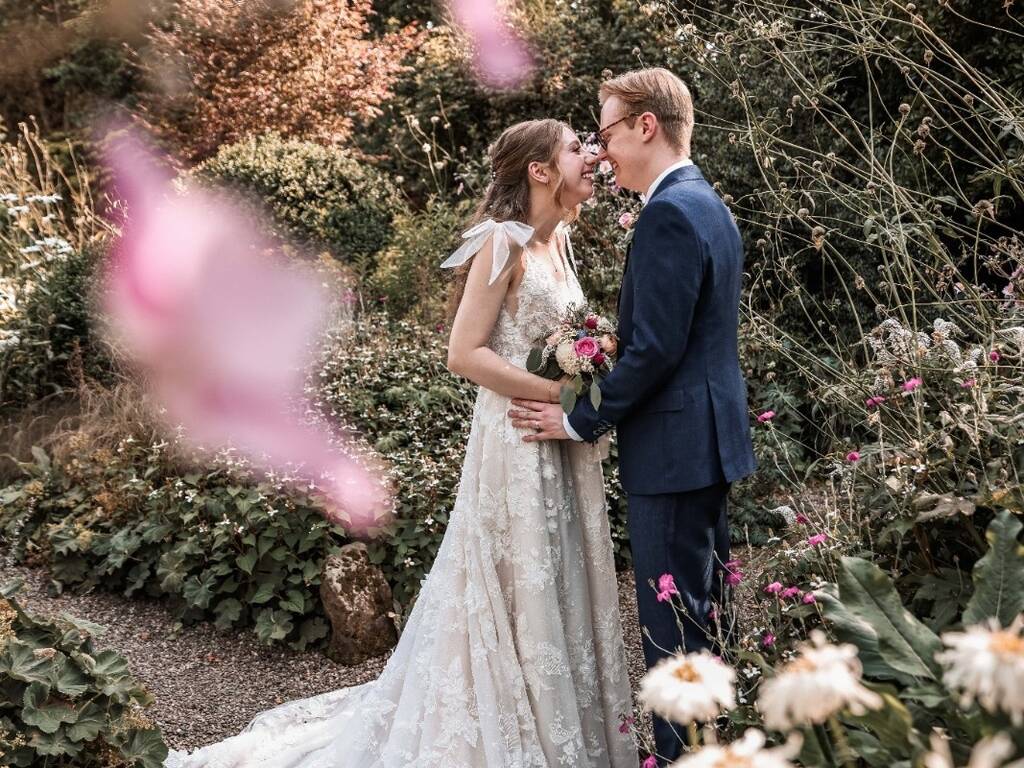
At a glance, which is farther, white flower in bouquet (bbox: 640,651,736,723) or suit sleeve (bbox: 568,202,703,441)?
suit sleeve (bbox: 568,202,703,441)

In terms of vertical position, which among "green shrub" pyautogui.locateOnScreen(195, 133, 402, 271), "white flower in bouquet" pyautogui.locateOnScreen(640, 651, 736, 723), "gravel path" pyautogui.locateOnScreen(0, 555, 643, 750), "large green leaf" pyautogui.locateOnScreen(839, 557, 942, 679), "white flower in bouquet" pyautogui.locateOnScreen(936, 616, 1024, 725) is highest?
"green shrub" pyautogui.locateOnScreen(195, 133, 402, 271)

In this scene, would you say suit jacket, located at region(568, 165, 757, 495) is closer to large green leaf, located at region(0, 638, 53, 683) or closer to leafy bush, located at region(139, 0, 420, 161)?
large green leaf, located at region(0, 638, 53, 683)

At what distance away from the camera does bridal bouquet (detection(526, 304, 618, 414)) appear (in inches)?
104

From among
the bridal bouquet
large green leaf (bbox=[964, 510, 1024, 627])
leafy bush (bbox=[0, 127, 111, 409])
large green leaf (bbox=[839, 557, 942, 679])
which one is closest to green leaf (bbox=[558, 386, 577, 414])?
the bridal bouquet

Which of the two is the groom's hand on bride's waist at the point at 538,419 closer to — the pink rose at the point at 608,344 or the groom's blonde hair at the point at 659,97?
the pink rose at the point at 608,344

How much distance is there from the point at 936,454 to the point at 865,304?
3.55m

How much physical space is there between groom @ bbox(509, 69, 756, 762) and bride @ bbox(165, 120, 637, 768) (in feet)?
0.79

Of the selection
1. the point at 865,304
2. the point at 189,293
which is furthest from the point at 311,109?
the point at 865,304

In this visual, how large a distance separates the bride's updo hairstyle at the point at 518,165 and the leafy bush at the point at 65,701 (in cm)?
152

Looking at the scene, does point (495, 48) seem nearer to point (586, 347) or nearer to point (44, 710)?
point (586, 347)

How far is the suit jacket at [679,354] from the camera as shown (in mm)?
2482

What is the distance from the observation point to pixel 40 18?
11398 millimetres

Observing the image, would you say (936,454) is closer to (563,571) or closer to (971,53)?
(563,571)

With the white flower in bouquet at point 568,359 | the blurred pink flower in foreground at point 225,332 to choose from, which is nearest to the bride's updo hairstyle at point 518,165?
the white flower in bouquet at point 568,359
